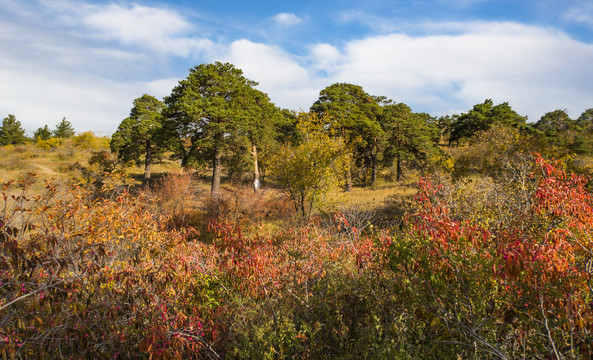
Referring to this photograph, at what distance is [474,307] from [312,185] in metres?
12.4

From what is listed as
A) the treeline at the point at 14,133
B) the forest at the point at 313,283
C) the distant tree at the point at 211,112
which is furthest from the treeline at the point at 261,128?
the treeline at the point at 14,133

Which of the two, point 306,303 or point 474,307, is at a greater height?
point 474,307

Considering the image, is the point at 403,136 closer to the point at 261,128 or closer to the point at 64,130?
the point at 261,128

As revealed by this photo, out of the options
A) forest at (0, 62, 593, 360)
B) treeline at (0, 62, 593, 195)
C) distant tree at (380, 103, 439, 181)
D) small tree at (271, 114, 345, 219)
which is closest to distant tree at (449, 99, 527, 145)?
treeline at (0, 62, 593, 195)

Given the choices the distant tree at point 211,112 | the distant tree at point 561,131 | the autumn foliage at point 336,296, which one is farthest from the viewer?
the distant tree at point 561,131

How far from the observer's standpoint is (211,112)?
21562mm

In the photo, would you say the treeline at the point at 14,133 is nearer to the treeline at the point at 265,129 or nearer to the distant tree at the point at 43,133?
the distant tree at the point at 43,133

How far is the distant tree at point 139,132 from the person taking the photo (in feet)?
93.7

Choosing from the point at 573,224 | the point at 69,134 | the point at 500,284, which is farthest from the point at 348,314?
the point at 69,134

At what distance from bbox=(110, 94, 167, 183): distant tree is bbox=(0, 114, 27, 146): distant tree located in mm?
45066

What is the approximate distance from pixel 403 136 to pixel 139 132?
84.6 feet

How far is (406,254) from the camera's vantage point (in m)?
4.10

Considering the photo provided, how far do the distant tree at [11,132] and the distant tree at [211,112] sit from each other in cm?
5418

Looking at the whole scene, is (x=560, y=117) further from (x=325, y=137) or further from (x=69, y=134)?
(x=69, y=134)
